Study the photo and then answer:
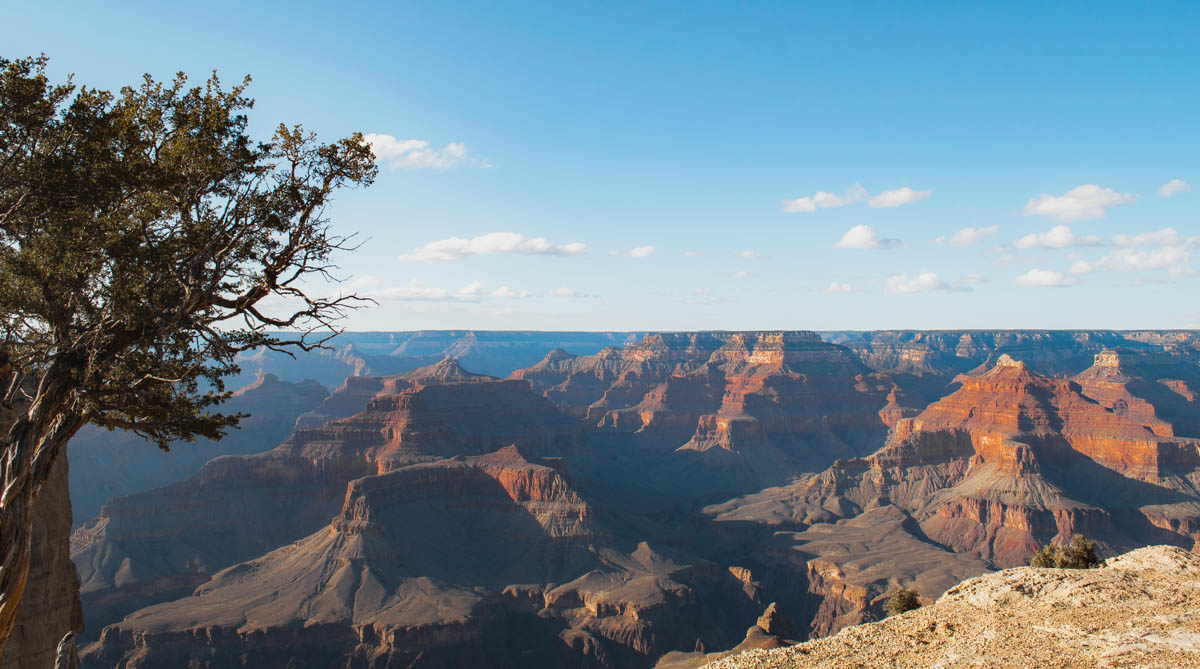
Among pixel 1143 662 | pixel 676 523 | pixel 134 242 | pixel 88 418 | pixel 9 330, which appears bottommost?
pixel 676 523

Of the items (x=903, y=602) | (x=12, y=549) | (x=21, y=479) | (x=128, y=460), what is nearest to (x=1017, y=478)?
(x=903, y=602)

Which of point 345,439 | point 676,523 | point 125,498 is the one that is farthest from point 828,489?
point 125,498

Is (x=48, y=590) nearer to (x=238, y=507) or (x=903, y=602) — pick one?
(x=903, y=602)

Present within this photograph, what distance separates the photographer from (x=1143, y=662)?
17312mm

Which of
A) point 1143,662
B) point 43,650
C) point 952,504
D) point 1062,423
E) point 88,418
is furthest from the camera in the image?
point 1062,423

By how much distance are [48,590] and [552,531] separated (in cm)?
7987

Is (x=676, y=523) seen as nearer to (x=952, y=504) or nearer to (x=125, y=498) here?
(x=952, y=504)

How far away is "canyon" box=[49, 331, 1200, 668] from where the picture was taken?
76.0 metres

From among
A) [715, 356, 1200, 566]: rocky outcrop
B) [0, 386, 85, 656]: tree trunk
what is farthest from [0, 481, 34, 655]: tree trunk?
[715, 356, 1200, 566]: rocky outcrop

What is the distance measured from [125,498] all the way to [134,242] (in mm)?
106175

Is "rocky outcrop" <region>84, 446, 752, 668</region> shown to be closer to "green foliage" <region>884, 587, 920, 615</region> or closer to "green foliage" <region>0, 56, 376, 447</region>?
"green foliage" <region>884, 587, 920, 615</region>

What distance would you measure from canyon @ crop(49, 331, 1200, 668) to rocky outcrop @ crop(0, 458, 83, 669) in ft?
140

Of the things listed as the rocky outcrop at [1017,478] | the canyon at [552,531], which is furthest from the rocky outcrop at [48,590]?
the rocky outcrop at [1017,478]

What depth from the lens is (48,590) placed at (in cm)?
2430
